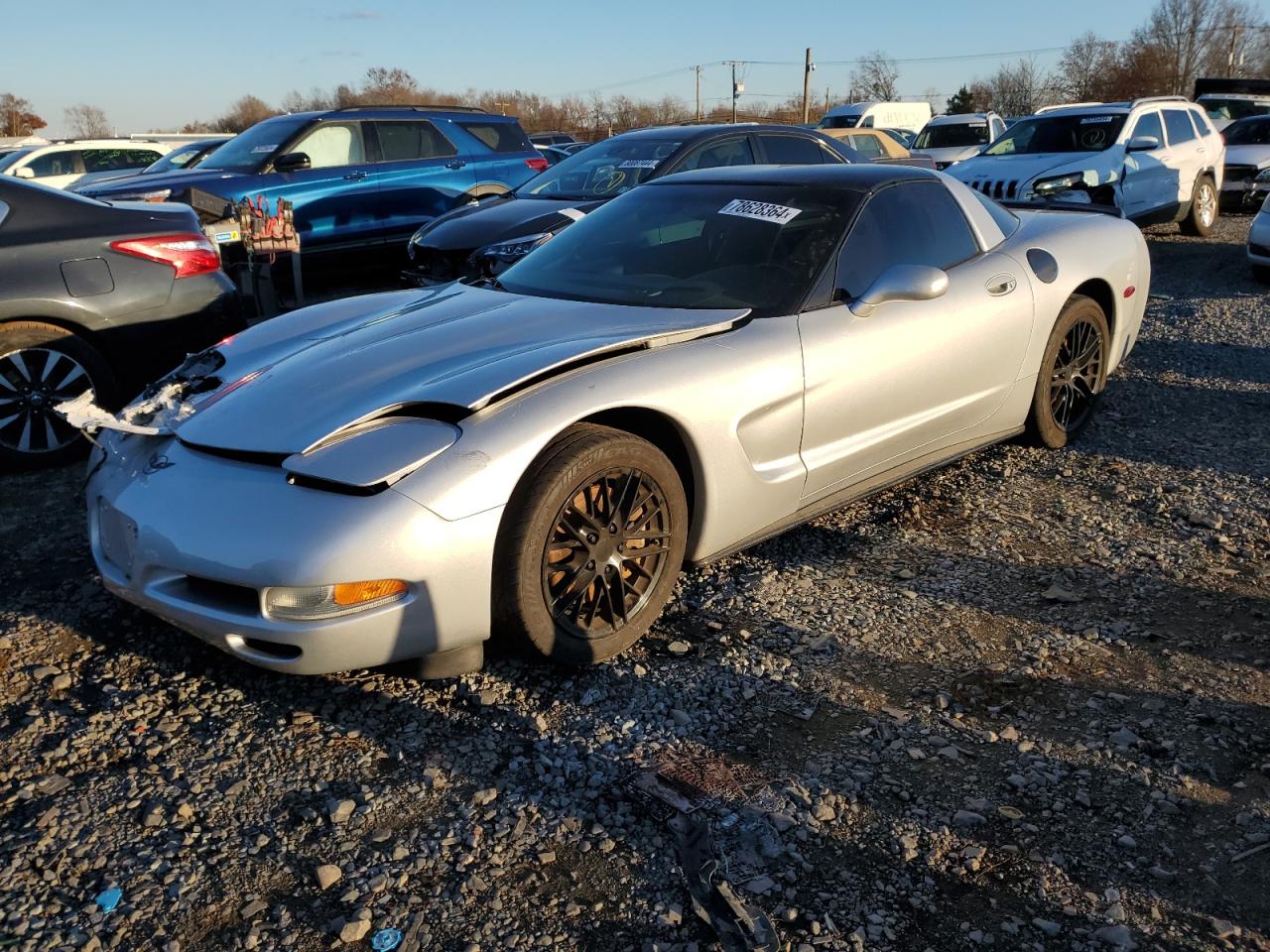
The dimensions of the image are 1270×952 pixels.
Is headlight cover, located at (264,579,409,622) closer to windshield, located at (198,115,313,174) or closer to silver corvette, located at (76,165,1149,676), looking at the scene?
silver corvette, located at (76,165,1149,676)

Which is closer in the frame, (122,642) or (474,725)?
(474,725)

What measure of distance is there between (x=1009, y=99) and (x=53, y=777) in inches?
2842

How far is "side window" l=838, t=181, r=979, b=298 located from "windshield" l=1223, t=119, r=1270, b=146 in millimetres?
14349

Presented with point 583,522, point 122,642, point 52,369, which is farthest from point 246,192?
point 583,522

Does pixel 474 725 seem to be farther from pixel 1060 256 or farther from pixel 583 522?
pixel 1060 256

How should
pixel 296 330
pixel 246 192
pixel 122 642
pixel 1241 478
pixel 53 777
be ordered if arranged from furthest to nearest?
pixel 246 192
pixel 1241 478
pixel 296 330
pixel 122 642
pixel 53 777

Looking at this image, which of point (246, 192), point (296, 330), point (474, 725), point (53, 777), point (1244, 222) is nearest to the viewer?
point (53, 777)

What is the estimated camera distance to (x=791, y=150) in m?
8.55

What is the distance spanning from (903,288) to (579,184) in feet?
16.3

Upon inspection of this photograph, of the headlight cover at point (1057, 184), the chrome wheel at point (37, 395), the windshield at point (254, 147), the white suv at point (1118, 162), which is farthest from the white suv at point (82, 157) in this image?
the headlight cover at point (1057, 184)

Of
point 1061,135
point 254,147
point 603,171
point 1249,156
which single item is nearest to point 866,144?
point 1249,156

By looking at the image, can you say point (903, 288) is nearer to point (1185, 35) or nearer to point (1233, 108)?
point (1233, 108)

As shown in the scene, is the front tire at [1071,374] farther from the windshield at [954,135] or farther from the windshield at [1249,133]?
the windshield at [954,135]

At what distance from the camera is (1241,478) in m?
4.88
